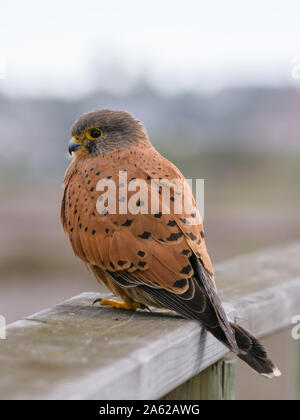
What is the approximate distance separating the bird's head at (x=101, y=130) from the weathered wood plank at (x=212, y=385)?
1240 millimetres

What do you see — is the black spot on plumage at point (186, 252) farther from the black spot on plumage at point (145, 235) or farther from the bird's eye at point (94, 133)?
the bird's eye at point (94, 133)

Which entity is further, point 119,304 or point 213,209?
point 213,209

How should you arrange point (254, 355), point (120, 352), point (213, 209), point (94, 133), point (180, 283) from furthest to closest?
1. point (213, 209)
2. point (94, 133)
3. point (180, 283)
4. point (254, 355)
5. point (120, 352)

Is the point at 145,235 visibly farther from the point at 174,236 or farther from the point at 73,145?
the point at 73,145

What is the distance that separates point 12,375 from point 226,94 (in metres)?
47.3

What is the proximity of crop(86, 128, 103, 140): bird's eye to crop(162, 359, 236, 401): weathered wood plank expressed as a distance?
1.35m

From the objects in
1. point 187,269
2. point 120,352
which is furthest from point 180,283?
point 120,352

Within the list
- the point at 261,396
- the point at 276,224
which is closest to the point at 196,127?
the point at 276,224

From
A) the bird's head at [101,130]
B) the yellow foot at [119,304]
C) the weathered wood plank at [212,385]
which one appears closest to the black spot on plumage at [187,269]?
the yellow foot at [119,304]

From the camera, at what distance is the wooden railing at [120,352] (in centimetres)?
167

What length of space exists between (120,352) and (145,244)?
89cm

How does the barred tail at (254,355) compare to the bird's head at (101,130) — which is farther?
the bird's head at (101,130)

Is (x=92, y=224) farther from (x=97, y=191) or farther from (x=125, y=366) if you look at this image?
(x=125, y=366)

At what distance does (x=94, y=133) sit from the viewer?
133 inches
